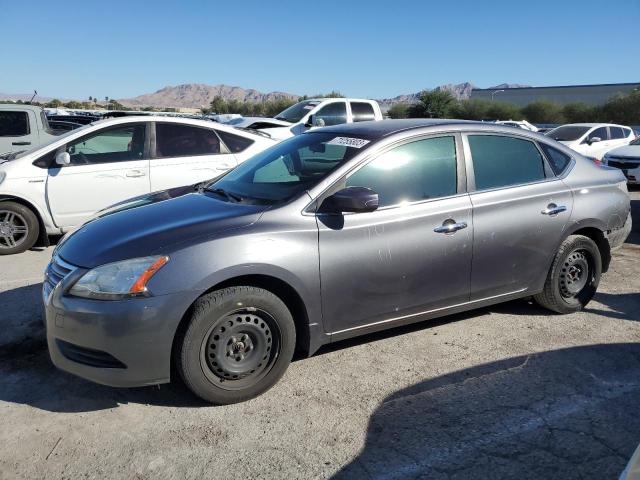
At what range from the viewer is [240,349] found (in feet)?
10.8

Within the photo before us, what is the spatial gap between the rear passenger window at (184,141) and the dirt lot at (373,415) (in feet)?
10.9

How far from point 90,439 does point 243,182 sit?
206 cm

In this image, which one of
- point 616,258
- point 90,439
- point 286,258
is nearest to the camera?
point 90,439

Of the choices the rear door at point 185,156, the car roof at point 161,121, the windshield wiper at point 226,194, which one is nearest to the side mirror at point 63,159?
the car roof at point 161,121

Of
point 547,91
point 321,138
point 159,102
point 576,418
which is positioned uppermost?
point 159,102

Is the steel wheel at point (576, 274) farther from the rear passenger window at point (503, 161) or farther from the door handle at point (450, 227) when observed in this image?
the door handle at point (450, 227)

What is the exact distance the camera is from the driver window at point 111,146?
6863mm

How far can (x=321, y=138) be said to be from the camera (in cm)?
427

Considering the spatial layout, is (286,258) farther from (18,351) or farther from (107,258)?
(18,351)

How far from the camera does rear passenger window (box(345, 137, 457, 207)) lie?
3754 mm

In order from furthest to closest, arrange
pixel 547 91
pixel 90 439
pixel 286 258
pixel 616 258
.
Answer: pixel 547 91, pixel 616 258, pixel 286 258, pixel 90 439

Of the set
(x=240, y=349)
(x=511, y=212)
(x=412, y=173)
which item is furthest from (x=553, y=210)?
(x=240, y=349)

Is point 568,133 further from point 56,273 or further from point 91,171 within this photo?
point 56,273

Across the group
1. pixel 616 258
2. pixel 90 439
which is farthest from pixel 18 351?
pixel 616 258
